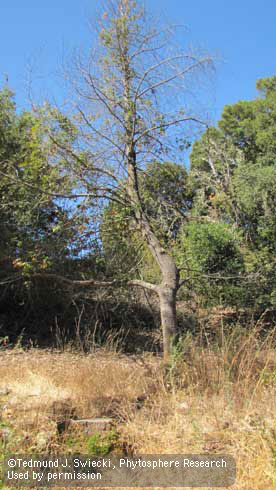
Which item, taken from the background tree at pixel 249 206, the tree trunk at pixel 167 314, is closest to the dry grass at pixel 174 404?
the tree trunk at pixel 167 314

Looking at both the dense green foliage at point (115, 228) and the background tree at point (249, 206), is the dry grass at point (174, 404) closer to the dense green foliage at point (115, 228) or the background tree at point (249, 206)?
the dense green foliage at point (115, 228)

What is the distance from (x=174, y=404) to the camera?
4.46 m

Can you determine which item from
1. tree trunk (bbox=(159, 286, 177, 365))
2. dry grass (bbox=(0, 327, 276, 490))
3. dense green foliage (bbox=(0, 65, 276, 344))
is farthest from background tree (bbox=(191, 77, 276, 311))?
dry grass (bbox=(0, 327, 276, 490))

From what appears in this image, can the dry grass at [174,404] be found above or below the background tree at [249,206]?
below

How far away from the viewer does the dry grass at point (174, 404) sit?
378 cm

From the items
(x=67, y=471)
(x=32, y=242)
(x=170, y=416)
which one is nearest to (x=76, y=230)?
(x=32, y=242)

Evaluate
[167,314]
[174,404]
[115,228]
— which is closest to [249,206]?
[115,228]

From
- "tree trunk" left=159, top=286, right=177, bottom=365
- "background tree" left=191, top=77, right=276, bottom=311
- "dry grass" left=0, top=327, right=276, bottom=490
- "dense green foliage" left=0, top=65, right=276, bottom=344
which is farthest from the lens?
"background tree" left=191, top=77, right=276, bottom=311

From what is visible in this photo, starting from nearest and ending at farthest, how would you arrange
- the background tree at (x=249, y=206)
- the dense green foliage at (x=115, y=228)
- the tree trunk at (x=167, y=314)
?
the tree trunk at (x=167, y=314)
the dense green foliage at (x=115, y=228)
the background tree at (x=249, y=206)

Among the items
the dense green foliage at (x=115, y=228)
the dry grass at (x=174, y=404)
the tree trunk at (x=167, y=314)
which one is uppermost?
the dense green foliage at (x=115, y=228)

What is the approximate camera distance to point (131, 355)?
770 centimetres

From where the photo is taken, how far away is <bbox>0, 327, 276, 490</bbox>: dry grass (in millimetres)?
3783

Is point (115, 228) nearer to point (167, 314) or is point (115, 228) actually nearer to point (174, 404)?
point (167, 314)

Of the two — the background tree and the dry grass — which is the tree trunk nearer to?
the dry grass
